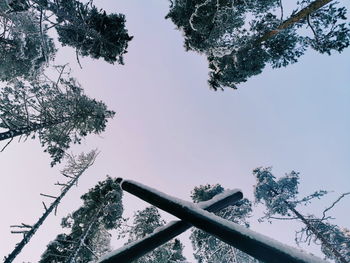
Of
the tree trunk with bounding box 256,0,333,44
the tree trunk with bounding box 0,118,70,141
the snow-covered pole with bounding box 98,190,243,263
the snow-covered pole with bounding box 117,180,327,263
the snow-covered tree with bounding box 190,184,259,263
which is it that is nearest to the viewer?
the snow-covered pole with bounding box 117,180,327,263

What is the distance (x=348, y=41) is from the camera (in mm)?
9305

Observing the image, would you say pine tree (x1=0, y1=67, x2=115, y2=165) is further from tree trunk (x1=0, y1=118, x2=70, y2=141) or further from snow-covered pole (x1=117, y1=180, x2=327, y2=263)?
snow-covered pole (x1=117, y1=180, x2=327, y2=263)

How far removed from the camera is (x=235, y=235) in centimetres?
127

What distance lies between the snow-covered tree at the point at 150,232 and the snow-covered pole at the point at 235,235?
1643 cm

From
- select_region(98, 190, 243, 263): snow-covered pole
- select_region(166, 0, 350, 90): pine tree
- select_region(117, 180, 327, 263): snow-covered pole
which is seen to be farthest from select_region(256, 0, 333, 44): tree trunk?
select_region(117, 180, 327, 263): snow-covered pole

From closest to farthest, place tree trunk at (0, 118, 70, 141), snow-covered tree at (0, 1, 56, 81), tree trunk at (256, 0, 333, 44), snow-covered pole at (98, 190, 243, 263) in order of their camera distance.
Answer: snow-covered pole at (98, 190, 243, 263) → tree trunk at (256, 0, 333, 44) → tree trunk at (0, 118, 70, 141) → snow-covered tree at (0, 1, 56, 81)

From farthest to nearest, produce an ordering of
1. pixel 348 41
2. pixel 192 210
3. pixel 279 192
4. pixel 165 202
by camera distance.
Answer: pixel 279 192
pixel 348 41
pixel 165 202
pixel 192 210

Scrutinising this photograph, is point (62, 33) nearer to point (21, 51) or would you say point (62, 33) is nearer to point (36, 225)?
point (21, 51)

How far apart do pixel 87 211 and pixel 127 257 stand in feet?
54.3

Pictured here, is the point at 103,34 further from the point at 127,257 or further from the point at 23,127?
the point at 127,257

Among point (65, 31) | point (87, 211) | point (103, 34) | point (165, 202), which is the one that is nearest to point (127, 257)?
point (165, 202)

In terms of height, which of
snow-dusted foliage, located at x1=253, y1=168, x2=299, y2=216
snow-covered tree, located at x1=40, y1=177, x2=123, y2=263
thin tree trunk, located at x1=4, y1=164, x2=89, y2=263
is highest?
snow-dusted foliage, located at x1=253, y1=168, x2=299, y2=216

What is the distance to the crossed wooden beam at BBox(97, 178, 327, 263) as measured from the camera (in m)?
1.13

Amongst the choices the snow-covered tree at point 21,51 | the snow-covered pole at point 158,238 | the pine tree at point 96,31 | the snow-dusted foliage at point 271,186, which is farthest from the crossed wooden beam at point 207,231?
the snow-dusted foliage at point 271,186
